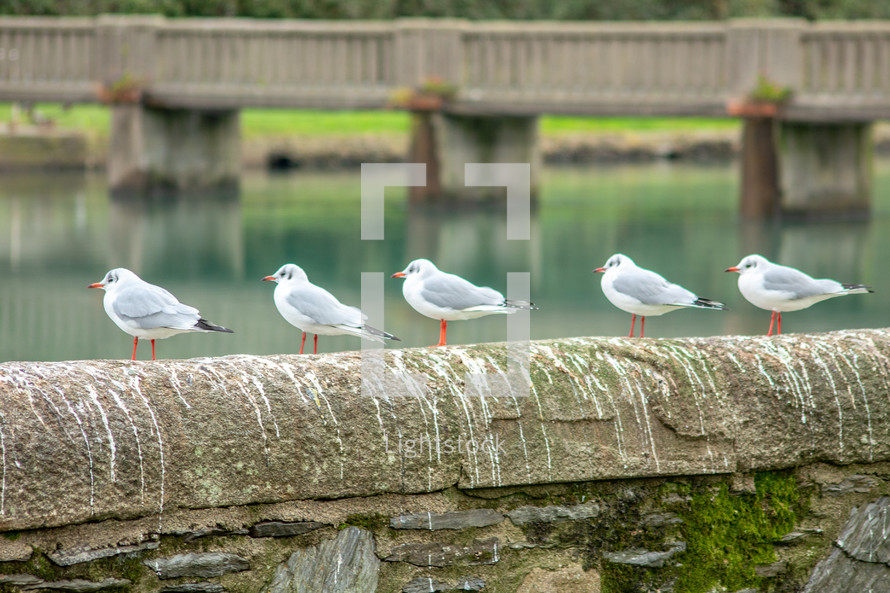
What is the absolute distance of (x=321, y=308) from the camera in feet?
13.8

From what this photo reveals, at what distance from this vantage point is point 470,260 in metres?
13.8

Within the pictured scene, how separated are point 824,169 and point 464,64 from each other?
5.42 meters

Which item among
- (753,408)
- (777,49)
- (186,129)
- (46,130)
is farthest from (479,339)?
(46,130)

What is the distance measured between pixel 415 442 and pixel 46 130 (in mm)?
24180

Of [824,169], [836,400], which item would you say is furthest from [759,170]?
[836,400]

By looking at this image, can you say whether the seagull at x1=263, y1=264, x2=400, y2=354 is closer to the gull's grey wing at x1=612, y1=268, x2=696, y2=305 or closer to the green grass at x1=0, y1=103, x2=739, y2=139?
the gull's grey wing at x1=612, y1=268, x2=696, y2=305

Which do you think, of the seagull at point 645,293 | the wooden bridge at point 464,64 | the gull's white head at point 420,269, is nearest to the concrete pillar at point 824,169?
the wooden bridge at point 464,64

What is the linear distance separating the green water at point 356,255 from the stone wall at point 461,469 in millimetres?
4788

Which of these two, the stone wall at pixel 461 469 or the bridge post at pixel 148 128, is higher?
the bridge post at pixel 148 128

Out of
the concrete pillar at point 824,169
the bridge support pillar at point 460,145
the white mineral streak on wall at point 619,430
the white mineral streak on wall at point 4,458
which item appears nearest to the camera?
the white mineral streak on wall at point 4,458

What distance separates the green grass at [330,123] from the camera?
2800cm

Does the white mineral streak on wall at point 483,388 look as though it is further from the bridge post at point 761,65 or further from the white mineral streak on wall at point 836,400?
the bridge post at point 761,65

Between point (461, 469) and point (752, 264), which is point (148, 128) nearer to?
point (752, 264)

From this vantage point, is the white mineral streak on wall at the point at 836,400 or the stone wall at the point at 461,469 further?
the white mineral streak on wall at the point at 836,400
